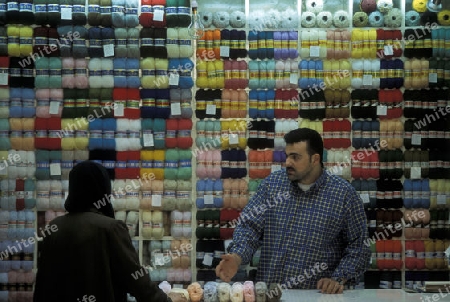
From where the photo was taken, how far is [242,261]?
4051 mm

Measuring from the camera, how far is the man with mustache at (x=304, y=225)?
4125 mm

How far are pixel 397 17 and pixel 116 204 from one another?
323cm

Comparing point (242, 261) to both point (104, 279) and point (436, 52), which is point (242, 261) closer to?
point (104, 279)

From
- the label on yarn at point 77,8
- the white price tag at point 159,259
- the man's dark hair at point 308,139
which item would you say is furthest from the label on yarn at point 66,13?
the man's dark hair at point 308,139

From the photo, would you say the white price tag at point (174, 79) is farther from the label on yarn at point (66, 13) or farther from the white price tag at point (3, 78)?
the white price tag at point (3, 78)

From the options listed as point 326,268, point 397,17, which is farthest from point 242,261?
point 397,17

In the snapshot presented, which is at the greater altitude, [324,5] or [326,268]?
[324,5]

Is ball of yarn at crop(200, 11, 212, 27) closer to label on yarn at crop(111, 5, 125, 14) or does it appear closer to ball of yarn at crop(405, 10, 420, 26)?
label on yarn at crop(111, 5, 125, 14)

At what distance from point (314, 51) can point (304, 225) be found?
2.60m

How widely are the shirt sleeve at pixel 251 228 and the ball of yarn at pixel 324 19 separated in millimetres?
2574

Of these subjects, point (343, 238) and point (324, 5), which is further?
point (324, 5)

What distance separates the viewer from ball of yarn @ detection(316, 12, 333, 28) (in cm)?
636

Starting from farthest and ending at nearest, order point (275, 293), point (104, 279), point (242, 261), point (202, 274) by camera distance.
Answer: point (202, 274)
point (242, 261)
point (275, 293)
point (104, 279)

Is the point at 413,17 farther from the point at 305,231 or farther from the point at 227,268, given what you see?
the point at 227,268
